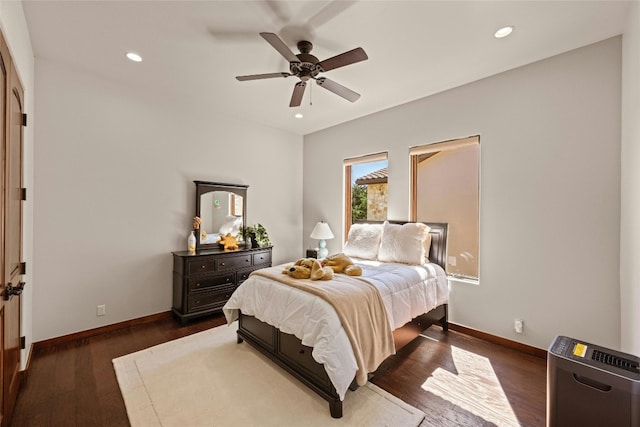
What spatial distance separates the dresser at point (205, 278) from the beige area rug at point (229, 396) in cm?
81

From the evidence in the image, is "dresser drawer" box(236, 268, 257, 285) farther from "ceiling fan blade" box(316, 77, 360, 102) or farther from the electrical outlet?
the electrical outlet

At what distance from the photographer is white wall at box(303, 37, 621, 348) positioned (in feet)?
7.97

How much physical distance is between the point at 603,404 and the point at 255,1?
320 centimetres

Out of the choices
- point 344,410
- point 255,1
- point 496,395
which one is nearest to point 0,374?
point 344,410

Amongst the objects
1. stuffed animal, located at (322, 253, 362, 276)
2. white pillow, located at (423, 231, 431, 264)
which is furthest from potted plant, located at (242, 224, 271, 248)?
white pillow, located at (423, 231, 431, 264)

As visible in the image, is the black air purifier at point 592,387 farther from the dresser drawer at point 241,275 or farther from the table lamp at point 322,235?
the dresser drawer at point 241,275

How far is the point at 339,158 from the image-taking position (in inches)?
187

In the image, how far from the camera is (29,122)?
2.62m

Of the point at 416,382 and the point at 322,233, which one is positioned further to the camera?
the point at 322,233

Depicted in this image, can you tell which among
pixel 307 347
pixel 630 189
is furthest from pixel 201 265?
pixel 630 189

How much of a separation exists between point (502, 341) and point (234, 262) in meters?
3.33

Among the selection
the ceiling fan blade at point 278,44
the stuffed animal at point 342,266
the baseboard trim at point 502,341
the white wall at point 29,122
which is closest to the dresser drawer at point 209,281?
the white wall at point 29,122

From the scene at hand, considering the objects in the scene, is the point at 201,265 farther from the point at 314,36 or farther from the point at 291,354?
the point at 314,36

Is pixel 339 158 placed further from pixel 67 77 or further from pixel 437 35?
pixel 67 77
